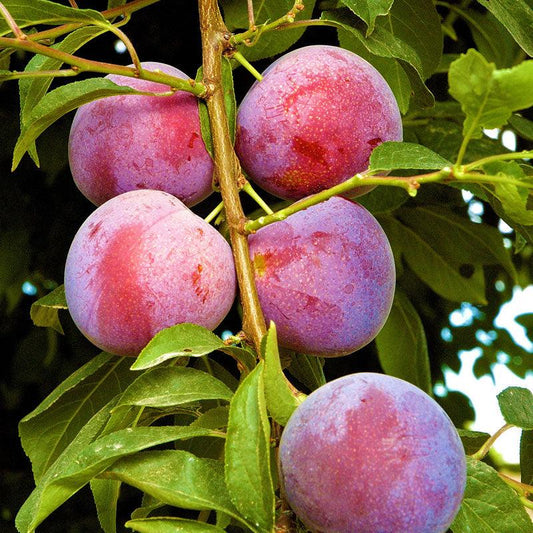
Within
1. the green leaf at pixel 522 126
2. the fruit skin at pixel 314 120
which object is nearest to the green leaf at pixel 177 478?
the fruit skin at pixel 314 120

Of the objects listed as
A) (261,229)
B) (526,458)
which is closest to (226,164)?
A: (261,229)

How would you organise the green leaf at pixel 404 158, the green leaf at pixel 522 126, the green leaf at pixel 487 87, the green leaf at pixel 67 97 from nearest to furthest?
the green leaf at pixel 487 87
the green leaf at pixel 404 158
the green leaf at pixel 67 97
the green leaf at pixel 522 126

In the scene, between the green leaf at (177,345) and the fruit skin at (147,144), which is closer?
the green leaf at (177,345)

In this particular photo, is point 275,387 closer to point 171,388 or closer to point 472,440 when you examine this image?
point 171,388

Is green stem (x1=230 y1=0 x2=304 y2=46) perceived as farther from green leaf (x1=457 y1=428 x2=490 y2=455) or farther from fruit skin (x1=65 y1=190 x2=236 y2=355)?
green leaf (x1=457 y1=428 x2=490 y2=455)

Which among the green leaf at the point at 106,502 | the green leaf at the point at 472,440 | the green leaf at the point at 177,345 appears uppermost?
the green leaf at the point at 177,345

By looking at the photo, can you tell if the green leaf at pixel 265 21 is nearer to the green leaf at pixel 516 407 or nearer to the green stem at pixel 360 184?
the green stem at pixel 360 184

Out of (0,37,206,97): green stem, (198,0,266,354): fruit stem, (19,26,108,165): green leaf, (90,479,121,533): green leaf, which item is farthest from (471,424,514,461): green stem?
(19,26,108,165): green leaf
